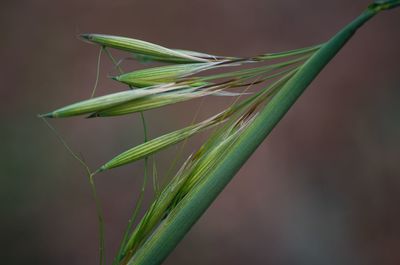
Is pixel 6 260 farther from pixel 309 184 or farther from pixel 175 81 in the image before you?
pixel 175 81

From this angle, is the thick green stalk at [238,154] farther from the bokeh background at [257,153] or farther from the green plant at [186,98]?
the bokeh background at [257,153]

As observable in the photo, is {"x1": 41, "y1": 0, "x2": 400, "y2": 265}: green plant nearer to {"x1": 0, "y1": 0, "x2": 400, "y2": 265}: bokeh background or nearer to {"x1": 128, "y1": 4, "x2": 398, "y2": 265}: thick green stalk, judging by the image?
{"x1": 128, "y1": 4, "x2": 398, "y2": 265}: thick green stalk

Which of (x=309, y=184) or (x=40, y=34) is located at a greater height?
(x=40, y=34)

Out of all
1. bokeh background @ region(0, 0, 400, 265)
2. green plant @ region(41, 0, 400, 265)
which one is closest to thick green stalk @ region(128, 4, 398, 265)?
green plant @ region(41, 0, 400, 265)

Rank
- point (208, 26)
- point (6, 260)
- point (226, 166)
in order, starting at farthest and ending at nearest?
point (208, 26), point (6, 260), point (226, 166)

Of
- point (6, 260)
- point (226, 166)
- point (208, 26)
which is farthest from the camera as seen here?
point (208, 26)

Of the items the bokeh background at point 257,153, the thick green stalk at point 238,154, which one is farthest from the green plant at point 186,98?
the bokeh background at point 257,153

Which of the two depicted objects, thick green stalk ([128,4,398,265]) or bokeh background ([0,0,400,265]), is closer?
thick green stalk ([128,4,398,265])

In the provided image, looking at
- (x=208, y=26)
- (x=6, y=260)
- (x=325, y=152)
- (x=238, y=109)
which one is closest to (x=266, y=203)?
(x=325, y=152)
